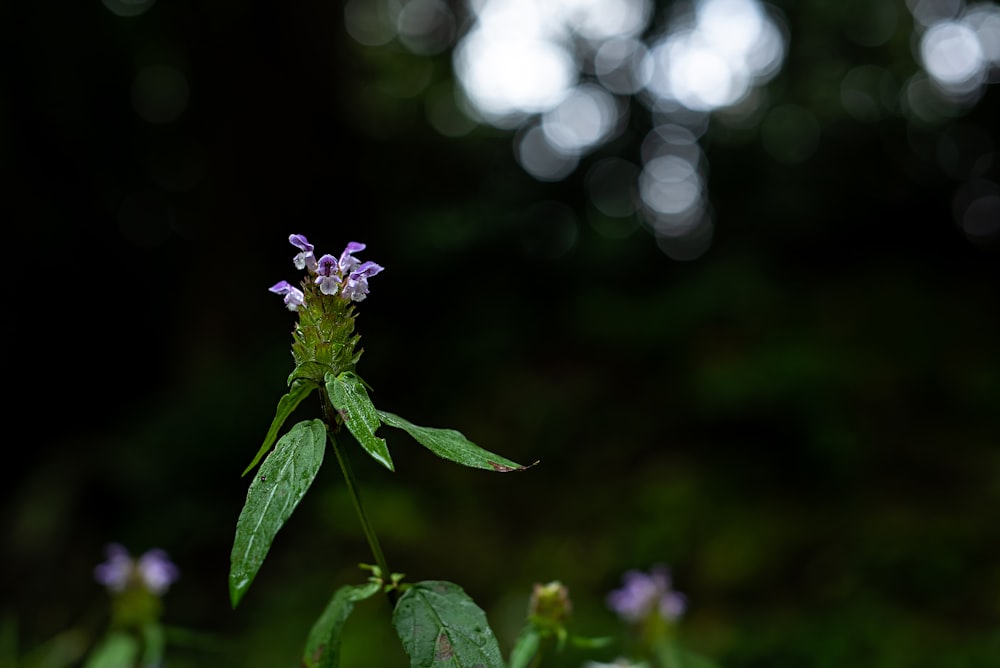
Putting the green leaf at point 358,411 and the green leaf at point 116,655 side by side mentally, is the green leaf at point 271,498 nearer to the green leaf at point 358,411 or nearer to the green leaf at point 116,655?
the green leaf at point 358,411

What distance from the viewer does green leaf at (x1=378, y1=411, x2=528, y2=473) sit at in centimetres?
70

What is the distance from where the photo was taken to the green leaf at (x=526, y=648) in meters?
1.04

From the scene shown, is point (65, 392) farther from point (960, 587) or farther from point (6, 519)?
point (960, 587)

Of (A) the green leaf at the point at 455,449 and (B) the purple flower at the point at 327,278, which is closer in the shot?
(A) the green leaf at the point at 455,449

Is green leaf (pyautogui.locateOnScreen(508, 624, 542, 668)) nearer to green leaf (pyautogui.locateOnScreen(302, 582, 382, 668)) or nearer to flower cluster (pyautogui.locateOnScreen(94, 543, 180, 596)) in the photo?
green leaf (pyautogui.locateOnScreen(302, 582, 382, 668))

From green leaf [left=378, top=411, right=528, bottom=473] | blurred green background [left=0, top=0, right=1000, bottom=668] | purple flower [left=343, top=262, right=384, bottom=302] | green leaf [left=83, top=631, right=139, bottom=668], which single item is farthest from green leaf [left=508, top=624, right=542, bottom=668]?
blurred green background [left=0, top=0, right=1000, bottom=668]

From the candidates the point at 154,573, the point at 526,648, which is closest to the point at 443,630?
the point at 526,648

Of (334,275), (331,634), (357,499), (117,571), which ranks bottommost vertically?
(331,634)

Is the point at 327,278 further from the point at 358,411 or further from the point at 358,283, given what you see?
the point at 358,411

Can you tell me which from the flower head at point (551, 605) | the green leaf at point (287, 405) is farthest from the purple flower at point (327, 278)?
the flower head at point (551, 605)

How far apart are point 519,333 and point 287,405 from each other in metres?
5.56

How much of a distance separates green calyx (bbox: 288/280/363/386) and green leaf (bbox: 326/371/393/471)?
2 cm

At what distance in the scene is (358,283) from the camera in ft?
2.90

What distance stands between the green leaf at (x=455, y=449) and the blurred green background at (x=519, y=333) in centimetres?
220
